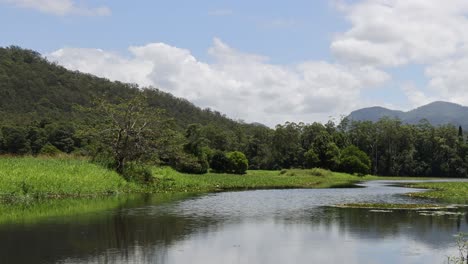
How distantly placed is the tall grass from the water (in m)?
8.47

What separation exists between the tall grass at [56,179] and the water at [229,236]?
8469 mm

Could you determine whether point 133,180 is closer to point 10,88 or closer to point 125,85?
point 10,88

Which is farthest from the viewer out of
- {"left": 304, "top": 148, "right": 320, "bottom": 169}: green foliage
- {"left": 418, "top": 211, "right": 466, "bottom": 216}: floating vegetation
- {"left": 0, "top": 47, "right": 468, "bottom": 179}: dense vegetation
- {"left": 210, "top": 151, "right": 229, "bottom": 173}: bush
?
{"left": 304, "top": 148, "right": 320, "bottom": 169}: green foliage

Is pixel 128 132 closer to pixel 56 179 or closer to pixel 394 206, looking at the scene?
pixel 56 179

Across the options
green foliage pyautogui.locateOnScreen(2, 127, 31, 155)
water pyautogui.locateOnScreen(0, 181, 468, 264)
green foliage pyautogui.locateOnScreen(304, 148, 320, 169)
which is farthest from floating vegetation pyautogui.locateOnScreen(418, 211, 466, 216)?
green foliage pyautogui.locateOnScreen(2, 127, 31, 155)

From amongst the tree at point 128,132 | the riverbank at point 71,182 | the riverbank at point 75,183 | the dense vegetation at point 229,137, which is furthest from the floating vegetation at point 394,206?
the dense vegetation at point 229,137

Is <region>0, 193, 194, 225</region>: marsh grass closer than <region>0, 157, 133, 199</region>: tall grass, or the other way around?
<region>0, 193, 194, 225</region>: marsh grass

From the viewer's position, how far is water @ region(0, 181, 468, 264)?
18.9 m

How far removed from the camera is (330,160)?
368ft

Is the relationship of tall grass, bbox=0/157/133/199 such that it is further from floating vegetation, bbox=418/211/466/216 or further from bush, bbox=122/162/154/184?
floating vegetation, bbox=418/211/466/216

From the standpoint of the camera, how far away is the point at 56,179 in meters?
40.8

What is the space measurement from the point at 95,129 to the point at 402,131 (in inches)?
4449

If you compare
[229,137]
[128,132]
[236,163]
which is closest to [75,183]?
[128,132]

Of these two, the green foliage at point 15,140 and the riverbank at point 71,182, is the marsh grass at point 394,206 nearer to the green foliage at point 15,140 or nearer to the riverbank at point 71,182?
the riverbank at point 71,182
